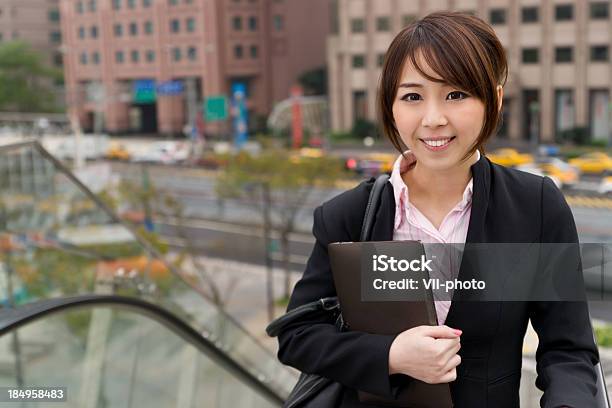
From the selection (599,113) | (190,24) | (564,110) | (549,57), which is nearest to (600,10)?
(549,57)

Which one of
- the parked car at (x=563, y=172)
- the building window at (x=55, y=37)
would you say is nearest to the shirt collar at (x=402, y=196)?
the parked car at (x=563, y=172)

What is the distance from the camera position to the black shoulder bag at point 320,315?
5.18ft

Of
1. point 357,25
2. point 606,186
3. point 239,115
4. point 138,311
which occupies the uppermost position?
point 357,25

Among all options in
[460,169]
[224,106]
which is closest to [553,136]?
[224,106]

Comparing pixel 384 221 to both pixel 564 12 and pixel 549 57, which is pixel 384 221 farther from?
pixel 549 57

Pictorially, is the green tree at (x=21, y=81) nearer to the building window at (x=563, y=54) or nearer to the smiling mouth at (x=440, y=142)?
the building window at (x=563, y=54)

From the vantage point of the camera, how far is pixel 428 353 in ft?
4.64

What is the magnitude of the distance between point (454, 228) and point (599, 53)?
115 feet

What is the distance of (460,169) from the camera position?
1.61m

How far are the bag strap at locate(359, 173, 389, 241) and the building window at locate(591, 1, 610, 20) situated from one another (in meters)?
34.6

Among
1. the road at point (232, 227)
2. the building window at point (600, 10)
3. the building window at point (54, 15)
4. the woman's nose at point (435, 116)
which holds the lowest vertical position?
the road at point (232, 227)

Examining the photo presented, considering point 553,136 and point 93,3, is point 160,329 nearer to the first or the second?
point 553,136

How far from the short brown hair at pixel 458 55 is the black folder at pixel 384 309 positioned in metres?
0.29

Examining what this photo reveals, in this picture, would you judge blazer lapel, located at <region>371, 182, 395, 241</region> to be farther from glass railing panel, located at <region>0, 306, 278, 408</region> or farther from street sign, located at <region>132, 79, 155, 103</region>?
street sign, located at <region>132, 79, 155, 103</region>
